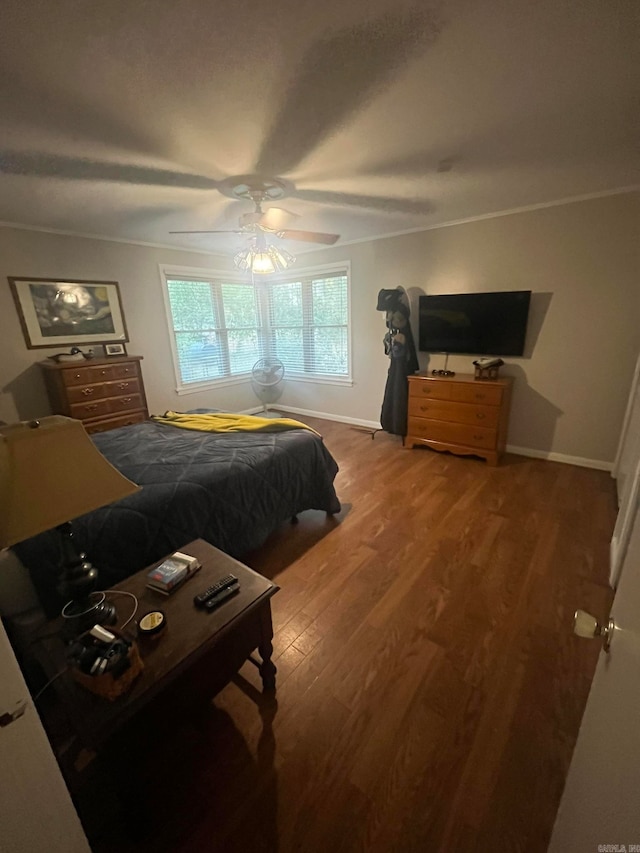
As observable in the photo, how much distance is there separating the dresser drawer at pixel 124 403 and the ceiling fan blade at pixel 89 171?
1.96 m

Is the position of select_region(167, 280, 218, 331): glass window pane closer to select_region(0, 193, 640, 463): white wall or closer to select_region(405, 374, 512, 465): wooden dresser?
select_region(0, 193, 640, 463): white wall

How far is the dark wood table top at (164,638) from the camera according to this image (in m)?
0.88

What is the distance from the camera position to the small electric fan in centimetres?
502

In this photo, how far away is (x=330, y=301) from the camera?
4.63m

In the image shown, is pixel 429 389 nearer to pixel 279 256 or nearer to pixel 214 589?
pixel 279 256

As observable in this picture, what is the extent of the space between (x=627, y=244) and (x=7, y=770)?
4128mm

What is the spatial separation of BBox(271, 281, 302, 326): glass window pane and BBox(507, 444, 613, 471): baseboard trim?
3.35 metres

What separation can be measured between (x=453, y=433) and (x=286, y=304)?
3.16 m

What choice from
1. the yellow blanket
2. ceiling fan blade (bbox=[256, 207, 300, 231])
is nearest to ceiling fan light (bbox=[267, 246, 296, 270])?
ceiling fan blade (bbox=[256, 207, 300, 231])

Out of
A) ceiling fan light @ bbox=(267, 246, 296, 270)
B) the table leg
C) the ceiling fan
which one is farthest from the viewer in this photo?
ceiling fan light @ bbox=(267, 246, 296, 270)

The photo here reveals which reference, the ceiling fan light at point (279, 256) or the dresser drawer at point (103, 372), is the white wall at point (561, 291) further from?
the dresser drawer at point (103, 372)

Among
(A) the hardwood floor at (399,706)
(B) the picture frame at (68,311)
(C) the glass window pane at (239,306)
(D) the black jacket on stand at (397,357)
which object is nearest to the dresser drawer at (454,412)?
(D) the black jacket on stand at (397,357)

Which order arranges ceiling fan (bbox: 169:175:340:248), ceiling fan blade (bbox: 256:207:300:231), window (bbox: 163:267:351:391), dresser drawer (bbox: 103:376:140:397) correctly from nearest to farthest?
ceiling fan (bbox: 169:175:340:248) → ceiling fan blade (bbox: 256:207:300:231) → dresser drawer (bbox: 103:376:140:397) → window (bbox: 163:267:351:391)

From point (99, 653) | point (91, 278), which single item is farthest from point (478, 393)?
point (91, 278)
